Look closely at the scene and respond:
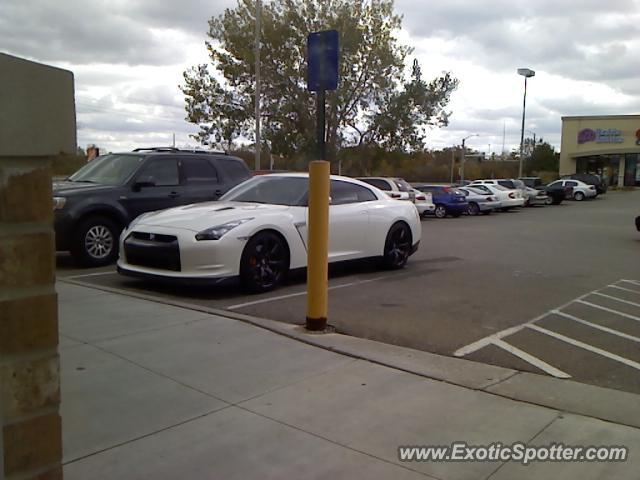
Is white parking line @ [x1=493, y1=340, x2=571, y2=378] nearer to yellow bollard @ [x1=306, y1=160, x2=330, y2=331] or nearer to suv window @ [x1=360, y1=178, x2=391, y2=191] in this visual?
yellow bollard @ [x1=306, y1=160, x2=330, y2=331]

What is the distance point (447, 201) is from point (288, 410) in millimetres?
23174

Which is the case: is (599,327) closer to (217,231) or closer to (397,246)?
(397,246)

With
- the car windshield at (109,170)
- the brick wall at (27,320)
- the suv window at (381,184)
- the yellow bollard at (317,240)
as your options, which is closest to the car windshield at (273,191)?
the car windshield at (109,170)

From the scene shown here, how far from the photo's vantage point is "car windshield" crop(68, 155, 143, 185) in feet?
33.0

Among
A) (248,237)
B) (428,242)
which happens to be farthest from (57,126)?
(428,242)

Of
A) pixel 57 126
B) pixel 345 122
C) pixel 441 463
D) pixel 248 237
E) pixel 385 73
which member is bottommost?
pixel 441 463

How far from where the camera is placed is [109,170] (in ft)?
34.0

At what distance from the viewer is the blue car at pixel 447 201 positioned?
86.0 feet

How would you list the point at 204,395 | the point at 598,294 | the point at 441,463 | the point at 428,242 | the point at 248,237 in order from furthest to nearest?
the point at 428,242
the point at 598,294
the point at 248,237
the point at 204,395
the point at 441,463

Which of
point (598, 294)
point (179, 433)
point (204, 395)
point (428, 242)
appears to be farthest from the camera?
point (428, 242)

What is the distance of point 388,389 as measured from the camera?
4.31m

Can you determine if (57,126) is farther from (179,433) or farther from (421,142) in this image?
(421,142)

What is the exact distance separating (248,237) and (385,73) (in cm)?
2556

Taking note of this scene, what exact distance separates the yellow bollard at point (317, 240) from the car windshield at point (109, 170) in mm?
5319
